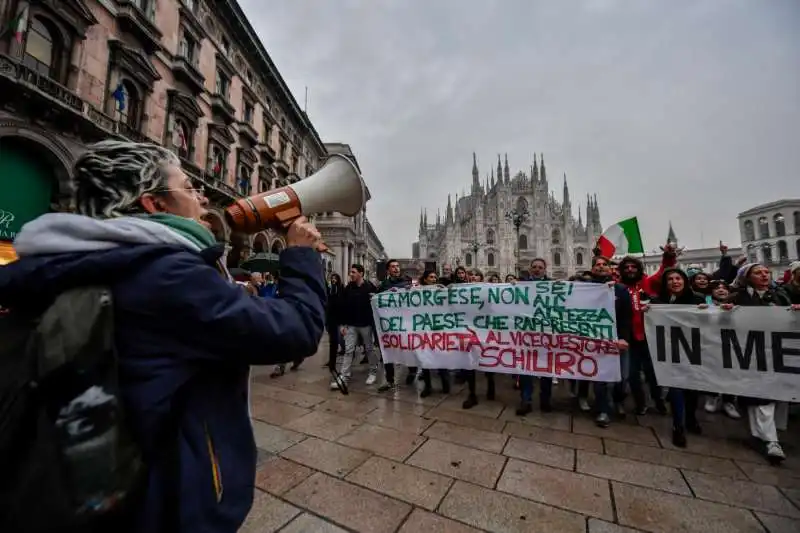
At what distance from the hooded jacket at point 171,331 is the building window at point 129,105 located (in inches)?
593

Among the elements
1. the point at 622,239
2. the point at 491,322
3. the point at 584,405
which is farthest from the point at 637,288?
the point at 622,239

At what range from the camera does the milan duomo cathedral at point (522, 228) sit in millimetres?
64750

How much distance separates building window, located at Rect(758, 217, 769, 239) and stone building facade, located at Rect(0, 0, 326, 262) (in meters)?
81.4

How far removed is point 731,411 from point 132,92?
60.9ft

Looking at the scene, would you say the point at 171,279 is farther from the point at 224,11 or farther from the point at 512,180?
the point at 512,180

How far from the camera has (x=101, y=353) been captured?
0.76 meters

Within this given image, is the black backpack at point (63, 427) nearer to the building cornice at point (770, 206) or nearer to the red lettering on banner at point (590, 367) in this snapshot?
the red lettering on banner at point (590, 367)

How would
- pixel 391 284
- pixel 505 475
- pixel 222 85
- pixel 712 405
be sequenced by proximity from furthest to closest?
pixel 222 85, pixel 391 284, pixel 712 405, pixel 505 475

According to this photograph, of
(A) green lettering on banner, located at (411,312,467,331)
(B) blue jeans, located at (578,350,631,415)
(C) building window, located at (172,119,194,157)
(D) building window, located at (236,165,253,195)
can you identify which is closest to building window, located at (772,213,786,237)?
(B) blue jeans, located at (578,350,631,415)

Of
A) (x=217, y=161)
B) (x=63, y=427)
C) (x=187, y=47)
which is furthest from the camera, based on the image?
(x=217, y=161)

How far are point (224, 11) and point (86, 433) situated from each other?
23.7 meters

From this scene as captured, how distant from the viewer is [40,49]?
382 inches

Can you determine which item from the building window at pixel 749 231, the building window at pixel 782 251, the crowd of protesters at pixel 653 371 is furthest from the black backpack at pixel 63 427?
the building window at pixel 749 231

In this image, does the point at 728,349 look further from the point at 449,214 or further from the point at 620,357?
the point at 449,214
